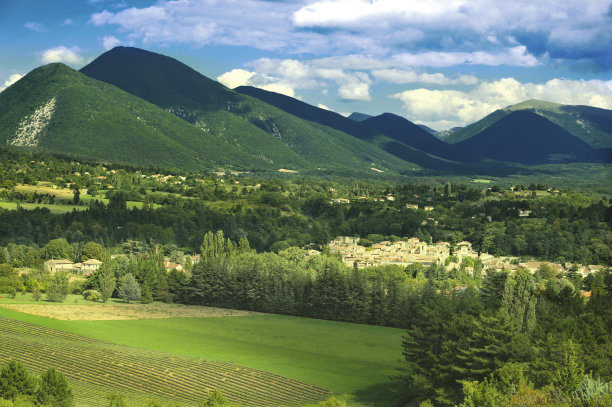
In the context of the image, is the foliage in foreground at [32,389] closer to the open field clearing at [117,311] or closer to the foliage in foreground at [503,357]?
the foliage in foreground at [503,357]

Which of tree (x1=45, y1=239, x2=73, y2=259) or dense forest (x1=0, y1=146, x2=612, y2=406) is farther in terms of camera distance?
tree (x1=45, y1=239, x2=73, y2=259)

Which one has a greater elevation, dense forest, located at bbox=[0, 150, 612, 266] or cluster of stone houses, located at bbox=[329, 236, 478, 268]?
dense forest, located at bbox=[0, 150, 612, 266]

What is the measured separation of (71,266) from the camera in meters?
97.9

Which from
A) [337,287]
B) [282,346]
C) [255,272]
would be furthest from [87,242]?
[282,346]

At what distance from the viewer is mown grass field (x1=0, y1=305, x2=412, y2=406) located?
1889 inches

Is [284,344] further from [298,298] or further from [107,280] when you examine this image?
[107,280]

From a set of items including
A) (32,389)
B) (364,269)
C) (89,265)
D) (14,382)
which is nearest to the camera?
(14,382)

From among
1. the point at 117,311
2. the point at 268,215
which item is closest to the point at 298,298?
the point at 117,311

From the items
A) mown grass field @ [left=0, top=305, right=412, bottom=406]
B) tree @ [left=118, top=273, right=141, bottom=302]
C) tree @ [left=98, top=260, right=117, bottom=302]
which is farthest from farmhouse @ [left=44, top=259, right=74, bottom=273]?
mown grass field @ [left=0, top=305, right=412, bottom=406]

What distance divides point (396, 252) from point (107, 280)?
53.1 metres

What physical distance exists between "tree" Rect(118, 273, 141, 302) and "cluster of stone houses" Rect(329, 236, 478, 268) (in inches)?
1305

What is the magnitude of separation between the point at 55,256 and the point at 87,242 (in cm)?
885

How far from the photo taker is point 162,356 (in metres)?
50.7

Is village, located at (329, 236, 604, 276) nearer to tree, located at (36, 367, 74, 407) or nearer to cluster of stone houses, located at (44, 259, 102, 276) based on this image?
A: cluster of stone houses, located at (44, 259, 102, 276)
